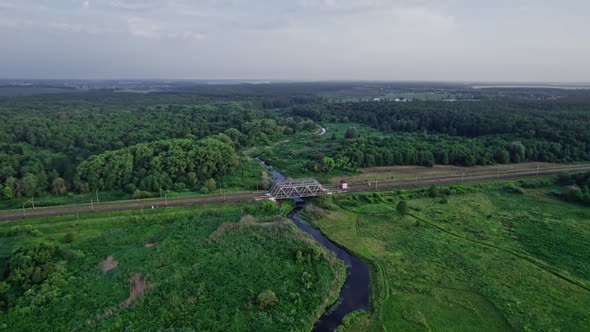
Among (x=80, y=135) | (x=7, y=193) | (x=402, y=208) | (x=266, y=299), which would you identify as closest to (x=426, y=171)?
(x=402, y=208)

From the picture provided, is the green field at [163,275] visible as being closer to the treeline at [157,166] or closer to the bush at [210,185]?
the treeline at [157,166]

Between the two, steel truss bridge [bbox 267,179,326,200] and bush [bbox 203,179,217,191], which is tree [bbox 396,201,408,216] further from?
bush [bbox 203,179,217,191]

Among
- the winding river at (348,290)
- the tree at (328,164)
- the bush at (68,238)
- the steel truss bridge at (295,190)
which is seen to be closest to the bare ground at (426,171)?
the tree at (328,164)

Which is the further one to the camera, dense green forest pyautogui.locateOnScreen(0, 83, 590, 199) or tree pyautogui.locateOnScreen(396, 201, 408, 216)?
dense green forest pyautogui.locateOnScreen(0, 83, 590, 199)

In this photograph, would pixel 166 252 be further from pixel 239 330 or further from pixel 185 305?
pixel 239 330

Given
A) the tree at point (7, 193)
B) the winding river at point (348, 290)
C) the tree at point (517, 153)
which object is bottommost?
the winding river at point (348, 290)

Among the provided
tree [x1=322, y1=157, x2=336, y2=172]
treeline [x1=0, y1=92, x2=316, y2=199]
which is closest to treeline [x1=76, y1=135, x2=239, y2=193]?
treeline [x1=0, y1=92, x2=316, y2=199]
